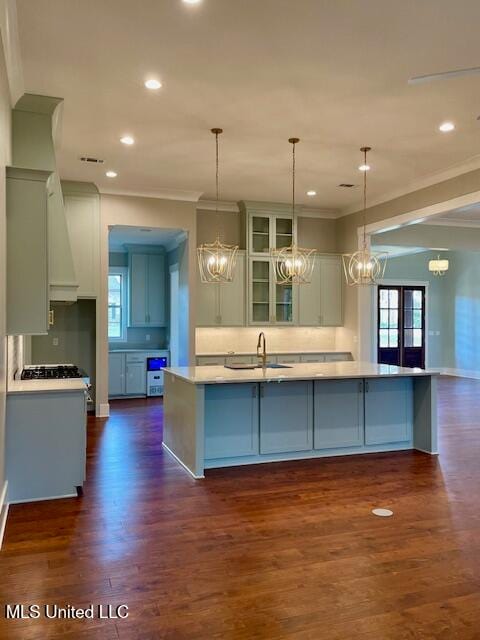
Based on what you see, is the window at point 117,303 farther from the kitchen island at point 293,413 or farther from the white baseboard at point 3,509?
the white baseboard at point 3,509

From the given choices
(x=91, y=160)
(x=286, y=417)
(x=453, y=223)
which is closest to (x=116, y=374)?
(x=91, y=160)

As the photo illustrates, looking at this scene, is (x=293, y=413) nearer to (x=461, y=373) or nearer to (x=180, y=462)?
(x=180, y=462)

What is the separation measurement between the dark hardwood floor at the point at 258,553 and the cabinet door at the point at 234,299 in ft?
11.7

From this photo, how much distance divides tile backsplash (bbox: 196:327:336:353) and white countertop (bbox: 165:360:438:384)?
3071mm

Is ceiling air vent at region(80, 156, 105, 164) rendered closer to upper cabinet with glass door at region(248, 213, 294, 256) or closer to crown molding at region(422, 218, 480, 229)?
upper cabinet with glass door at region(248, 213, 294, 256)

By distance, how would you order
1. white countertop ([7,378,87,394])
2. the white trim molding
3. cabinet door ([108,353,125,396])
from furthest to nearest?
cabinet door ([108,353,125,396]) → white countertop ([7,378,87,394]) → the white trim molding

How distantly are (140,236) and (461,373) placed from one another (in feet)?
28.2

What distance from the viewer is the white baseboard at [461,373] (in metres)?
12.4

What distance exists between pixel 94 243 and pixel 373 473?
4.87 metres

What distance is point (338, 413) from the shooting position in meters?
5.37

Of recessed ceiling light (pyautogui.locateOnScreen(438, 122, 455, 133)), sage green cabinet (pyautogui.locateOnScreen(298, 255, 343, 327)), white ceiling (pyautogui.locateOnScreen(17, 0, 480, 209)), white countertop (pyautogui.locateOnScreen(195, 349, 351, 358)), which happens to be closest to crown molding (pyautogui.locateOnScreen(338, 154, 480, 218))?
white ceiling (pyautogui.locateOnScreen(17, 0, 480, 209))

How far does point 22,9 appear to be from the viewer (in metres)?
3.23

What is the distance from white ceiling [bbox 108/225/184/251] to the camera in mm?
8094

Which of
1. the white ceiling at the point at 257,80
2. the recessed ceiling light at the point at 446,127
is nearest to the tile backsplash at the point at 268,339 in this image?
the white ceiling at the point at 257,80
